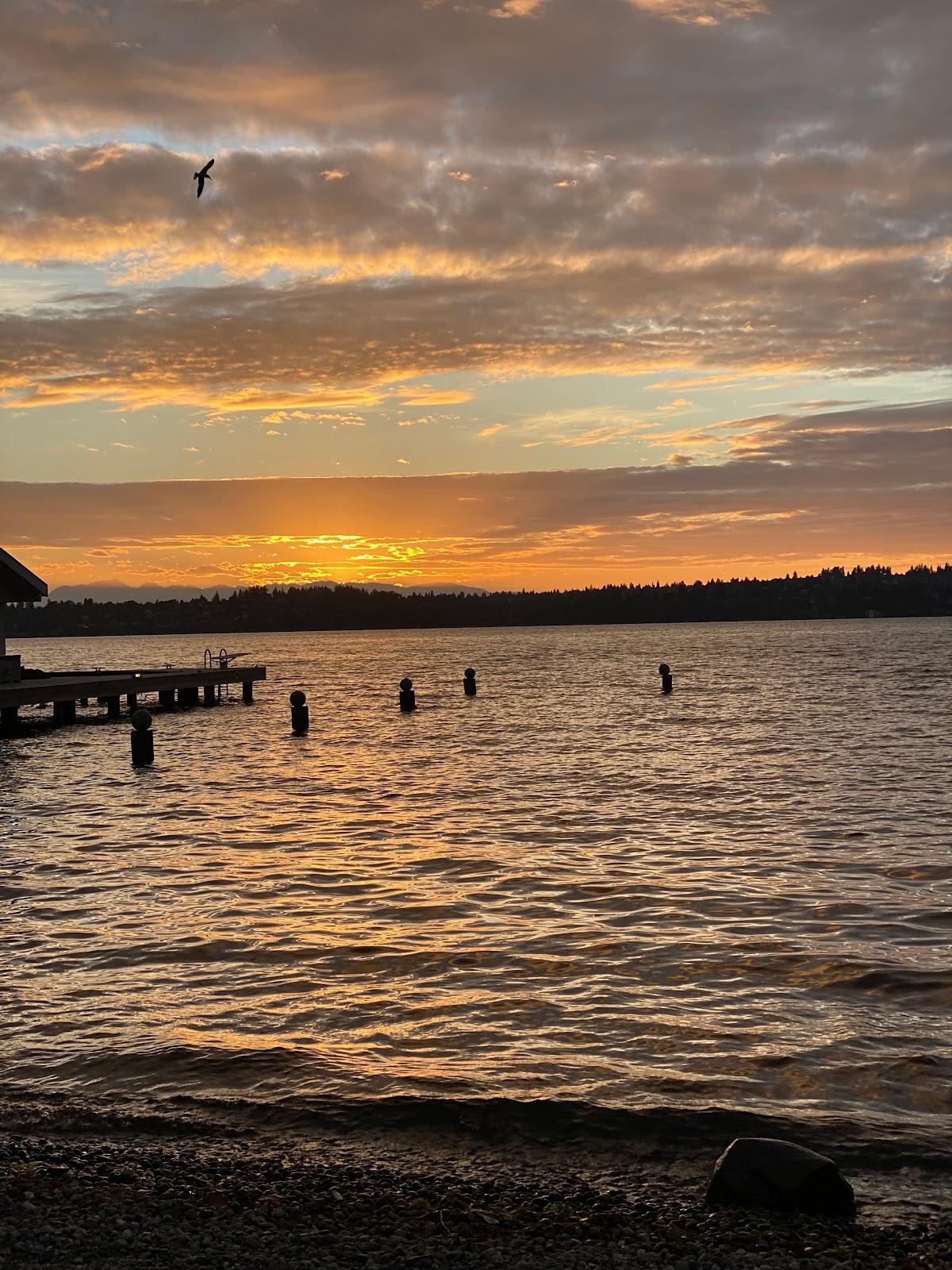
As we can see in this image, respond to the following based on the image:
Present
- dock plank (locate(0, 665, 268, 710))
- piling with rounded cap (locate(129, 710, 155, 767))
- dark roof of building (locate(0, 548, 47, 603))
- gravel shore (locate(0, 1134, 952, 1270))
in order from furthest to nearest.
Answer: dark roof of building (locate(0, 548, 47, 603)), dock plank (locate(0, 665, 268, 710)), piling with rounded cap (locate(129, 710, 155, 767)), gravel shore (locate(0, 1134, 952, 1270))

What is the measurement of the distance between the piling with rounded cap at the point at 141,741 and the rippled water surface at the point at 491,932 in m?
0.57

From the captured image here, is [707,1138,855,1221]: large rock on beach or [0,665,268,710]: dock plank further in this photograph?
[0,665,268,710]: dock plank

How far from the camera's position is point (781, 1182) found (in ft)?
19.0

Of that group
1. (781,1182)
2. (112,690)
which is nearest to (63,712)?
(112,690)

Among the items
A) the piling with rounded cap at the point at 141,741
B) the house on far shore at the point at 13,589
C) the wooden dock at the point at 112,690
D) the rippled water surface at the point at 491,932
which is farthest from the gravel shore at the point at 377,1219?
the house on far shore at the point at 13,589

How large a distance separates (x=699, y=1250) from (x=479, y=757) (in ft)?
89.1

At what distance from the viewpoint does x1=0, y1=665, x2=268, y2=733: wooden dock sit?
1503 inches

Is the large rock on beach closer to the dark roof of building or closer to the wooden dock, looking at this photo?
the wooden dock

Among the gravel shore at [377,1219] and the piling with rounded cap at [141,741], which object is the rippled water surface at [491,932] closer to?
the piling with rounded cap at [141,741]

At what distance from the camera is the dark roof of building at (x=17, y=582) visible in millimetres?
40438

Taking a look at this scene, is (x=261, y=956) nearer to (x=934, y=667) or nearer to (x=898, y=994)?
(x=898, y=994)

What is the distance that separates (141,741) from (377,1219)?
2597cm

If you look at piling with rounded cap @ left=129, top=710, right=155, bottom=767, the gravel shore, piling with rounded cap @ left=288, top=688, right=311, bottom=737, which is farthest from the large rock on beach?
piling with rounded cap @ left=288, top=688, right=311, bottom=737

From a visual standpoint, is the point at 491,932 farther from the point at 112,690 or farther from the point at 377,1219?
the point at 112,690
